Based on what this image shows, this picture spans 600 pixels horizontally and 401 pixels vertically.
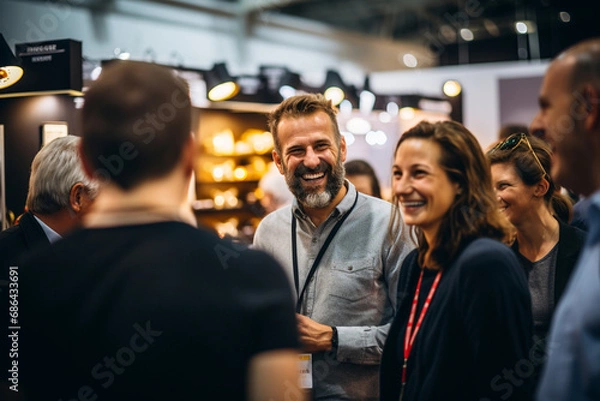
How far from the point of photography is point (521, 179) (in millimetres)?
2529

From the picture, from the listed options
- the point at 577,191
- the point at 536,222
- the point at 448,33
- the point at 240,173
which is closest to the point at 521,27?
the point at 448,33

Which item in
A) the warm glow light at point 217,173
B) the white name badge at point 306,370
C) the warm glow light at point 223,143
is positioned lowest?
the white name badge at point 306,370

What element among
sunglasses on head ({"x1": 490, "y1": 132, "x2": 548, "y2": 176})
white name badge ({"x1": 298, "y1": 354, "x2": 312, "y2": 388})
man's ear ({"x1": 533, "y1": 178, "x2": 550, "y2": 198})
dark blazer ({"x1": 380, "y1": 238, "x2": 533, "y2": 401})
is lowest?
white name badge ({"x1": 298, "y1": 354, "x2": 312, "y2": 388})

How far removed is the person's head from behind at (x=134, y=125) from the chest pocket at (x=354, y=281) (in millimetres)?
1238

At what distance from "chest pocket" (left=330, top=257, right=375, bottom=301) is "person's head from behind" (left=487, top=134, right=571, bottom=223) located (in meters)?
0.64

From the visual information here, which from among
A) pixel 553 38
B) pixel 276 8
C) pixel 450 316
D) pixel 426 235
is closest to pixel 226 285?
pixel 450 316

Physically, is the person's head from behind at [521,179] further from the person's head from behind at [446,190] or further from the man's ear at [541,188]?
the person's head from behind at [446,190]

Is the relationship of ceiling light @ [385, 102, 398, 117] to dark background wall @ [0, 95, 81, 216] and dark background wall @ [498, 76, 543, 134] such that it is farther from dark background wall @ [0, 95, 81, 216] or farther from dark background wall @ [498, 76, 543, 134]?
dark background wall @ [0, 95, 81, 216]

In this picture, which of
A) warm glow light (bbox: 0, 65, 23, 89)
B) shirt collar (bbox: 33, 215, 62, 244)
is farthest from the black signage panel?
shirt collar (bbox: 33, 215, 62, 244)

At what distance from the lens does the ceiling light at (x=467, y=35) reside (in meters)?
13.5

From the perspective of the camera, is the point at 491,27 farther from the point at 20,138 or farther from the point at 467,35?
the point at 20,138

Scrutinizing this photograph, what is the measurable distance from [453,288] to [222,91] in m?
4.15

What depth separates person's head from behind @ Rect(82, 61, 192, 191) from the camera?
1.16 m

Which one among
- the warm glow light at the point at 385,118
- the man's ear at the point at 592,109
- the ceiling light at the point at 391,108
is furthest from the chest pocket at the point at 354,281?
the warm glow light at the point at 385,118
